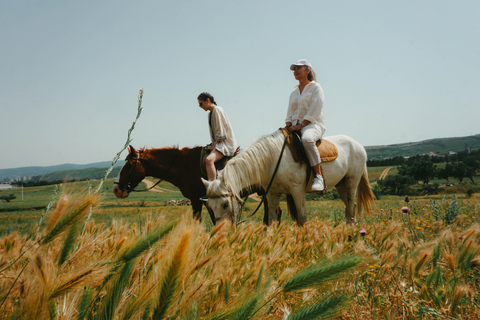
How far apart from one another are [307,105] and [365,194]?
132 inches

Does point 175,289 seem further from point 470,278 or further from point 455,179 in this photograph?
point 455,179

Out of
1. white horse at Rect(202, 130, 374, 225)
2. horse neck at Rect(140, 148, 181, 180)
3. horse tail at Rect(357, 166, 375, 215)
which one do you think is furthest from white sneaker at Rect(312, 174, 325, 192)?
horse neck at Rect(140, 148, 181, 180)

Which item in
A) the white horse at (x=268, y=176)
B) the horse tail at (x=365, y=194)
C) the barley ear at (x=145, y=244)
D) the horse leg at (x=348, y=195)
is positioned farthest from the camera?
the horse tail at (x=365, y=194)

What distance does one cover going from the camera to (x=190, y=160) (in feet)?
22.2

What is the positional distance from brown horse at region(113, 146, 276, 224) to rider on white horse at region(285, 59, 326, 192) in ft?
6.55

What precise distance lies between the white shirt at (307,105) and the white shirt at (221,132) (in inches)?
49.4

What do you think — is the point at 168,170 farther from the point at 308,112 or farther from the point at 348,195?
the point at 348,195

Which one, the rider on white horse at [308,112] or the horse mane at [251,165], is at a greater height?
the rider on white horse at [308,112]

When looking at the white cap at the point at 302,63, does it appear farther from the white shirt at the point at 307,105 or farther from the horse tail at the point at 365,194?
the horse tail at the point at 365,194

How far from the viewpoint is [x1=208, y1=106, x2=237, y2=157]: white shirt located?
19.5 ft

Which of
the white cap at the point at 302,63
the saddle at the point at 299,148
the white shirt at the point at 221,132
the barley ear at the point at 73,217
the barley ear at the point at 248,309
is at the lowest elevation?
the barley ear at the point at 248,309

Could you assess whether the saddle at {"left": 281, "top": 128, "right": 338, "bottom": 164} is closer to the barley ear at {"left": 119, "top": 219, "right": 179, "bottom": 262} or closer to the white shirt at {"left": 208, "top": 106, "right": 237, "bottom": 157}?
the white shirt at {"left": 208, "top": 106, "right": 237, "bottom": 157}

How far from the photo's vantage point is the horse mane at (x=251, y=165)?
175 inches

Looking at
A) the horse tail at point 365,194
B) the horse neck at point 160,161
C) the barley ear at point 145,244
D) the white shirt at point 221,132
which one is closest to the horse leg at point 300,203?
the white shirt at point 221,132
